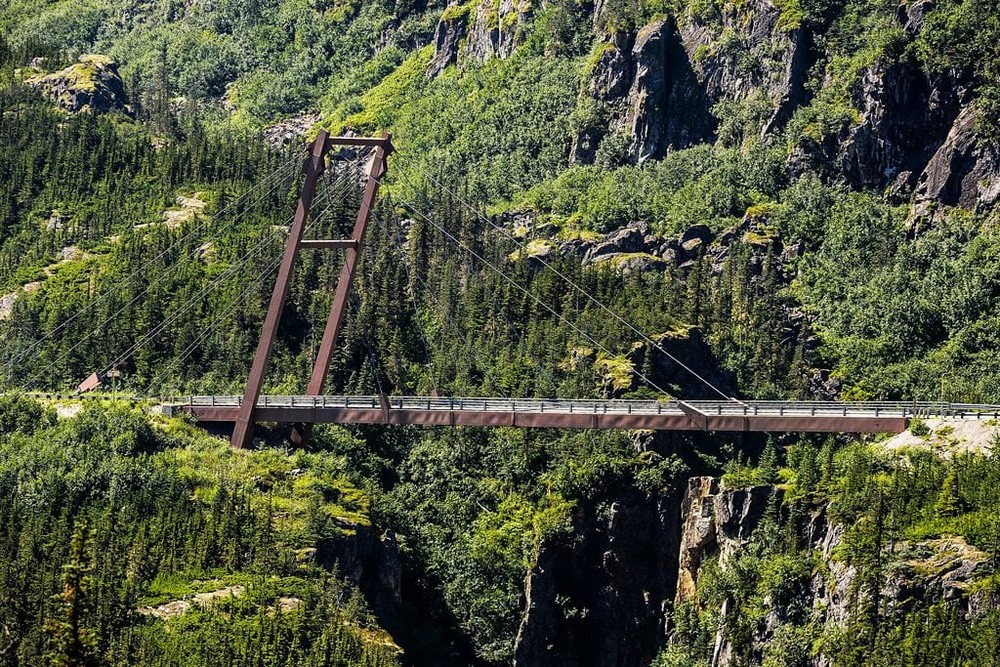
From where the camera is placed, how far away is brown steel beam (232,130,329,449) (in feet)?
344

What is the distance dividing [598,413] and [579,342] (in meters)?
28.0

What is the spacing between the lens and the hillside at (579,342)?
9688 cm

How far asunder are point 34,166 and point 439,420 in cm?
7840

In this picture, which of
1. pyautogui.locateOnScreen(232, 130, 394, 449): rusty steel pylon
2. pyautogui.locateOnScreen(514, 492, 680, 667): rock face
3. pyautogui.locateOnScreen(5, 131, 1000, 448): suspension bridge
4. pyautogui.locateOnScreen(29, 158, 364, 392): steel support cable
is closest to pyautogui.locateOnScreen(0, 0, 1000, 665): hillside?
pyautogui.locateOnScreen(514, 492, 680, 667): rock face

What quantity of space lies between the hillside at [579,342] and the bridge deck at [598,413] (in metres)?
2.28

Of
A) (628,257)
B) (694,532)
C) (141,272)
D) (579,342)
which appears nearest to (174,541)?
(694,532)

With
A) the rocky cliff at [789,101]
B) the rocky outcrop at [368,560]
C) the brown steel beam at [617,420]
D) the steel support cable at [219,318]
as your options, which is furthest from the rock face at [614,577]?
the rocky cliff at [789,101]

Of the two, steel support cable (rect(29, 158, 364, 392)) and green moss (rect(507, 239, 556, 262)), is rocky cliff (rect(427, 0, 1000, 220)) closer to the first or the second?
green moss (rect(507, 239, 556, 262))

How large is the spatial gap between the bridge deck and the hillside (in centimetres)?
228

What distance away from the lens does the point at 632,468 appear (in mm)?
118312

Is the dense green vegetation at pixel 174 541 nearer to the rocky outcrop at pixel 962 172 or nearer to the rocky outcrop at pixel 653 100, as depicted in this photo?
the rocky outcrop at pixel 962 172

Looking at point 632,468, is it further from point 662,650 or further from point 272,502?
point 272,502

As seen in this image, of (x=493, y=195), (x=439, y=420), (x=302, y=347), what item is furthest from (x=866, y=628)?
(x=493, y=195)

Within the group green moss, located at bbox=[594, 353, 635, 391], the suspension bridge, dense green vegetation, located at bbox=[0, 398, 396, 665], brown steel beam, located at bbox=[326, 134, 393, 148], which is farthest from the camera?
green moss, located at bbox=[594, 353, 635, 391]
